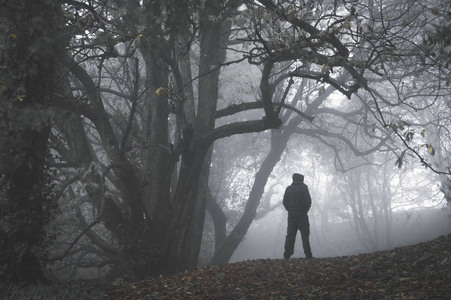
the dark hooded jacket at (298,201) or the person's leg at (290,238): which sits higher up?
the dark hooded jacket at (298,201)

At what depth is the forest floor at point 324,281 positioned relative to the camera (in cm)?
470

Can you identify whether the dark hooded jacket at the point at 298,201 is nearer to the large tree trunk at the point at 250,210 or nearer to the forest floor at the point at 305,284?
the forest floor at the point at 305,284

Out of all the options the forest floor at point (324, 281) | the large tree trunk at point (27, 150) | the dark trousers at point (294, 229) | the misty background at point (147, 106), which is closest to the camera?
the forest floor at point (324, 281)

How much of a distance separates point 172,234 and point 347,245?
22.2m

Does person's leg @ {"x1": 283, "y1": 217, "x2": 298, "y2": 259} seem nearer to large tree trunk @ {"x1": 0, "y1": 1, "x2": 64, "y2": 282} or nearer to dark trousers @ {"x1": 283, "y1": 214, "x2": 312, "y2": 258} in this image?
dark trousers @ {"x1": 283, "y1": 214, "x2": 312, "y2": 258}

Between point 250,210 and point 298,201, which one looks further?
point 250,210

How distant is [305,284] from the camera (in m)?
5.64

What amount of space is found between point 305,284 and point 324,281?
27 centimetres

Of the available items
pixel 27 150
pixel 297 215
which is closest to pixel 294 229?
pixel 297 215

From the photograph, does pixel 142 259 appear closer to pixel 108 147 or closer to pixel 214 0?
pixel 108 147

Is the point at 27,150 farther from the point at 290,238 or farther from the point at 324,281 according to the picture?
the point at 290,238

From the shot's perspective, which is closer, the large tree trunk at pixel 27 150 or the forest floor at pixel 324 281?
the forest floor at pixel 324 281

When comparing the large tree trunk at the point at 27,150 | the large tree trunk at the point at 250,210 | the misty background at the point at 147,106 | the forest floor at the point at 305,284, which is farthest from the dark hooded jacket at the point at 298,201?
the large tree trunk at the point at 27,150

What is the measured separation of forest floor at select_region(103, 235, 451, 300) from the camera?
15.4 ft
